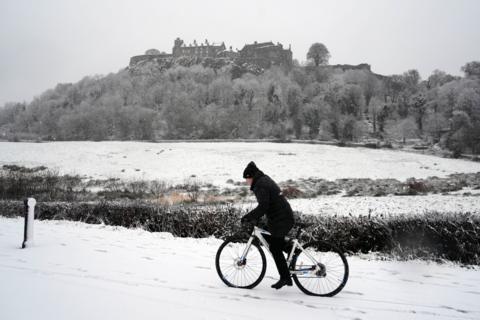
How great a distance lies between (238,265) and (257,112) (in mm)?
74607

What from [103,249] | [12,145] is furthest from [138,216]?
[12,145]

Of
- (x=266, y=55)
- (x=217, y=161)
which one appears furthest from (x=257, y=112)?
(x=266, y=55)

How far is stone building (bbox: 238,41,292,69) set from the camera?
141750mm

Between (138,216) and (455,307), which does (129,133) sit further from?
(455,307)

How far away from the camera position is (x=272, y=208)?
570cm

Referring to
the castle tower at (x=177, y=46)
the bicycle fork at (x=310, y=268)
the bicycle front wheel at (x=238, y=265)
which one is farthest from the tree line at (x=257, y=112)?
the bicycle front wheel at (x=238, y=265)

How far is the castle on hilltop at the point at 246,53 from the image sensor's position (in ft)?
466

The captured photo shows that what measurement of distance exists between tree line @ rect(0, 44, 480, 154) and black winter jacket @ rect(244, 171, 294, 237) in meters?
54.5

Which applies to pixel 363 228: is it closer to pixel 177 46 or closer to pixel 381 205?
pixel 381 205

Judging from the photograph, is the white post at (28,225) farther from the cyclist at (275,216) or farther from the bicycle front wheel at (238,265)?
the cyclist at (275,216)

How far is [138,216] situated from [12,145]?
42930 millimetres

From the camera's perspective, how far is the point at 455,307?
5.27 m

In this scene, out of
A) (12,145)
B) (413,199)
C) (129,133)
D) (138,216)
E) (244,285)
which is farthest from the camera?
(129,133)

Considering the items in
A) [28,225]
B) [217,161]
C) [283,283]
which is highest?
[217,161]
